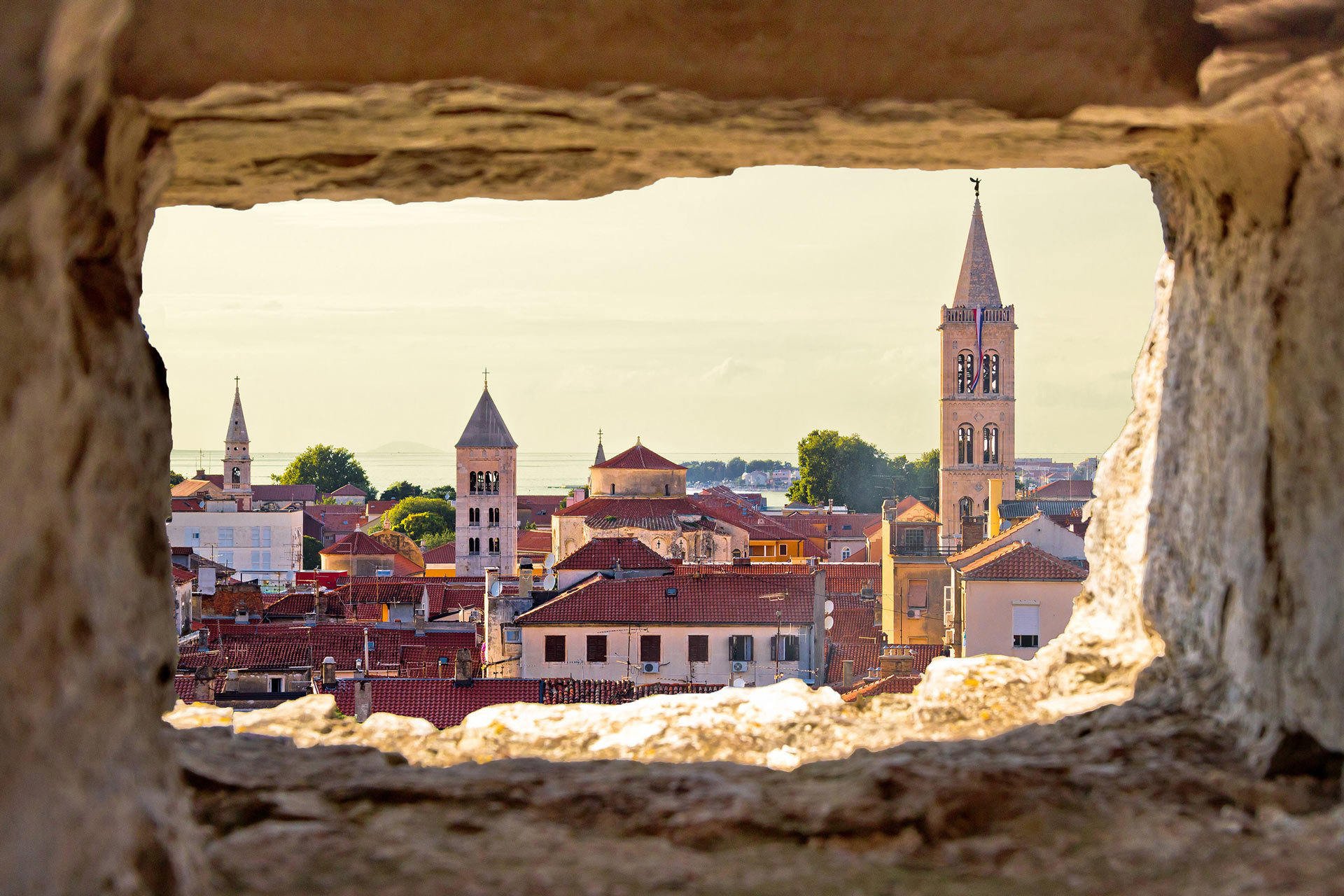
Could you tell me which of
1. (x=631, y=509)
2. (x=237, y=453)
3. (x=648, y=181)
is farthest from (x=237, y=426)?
(x=648, y=181)

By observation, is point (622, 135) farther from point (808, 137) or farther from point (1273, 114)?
point (1273, 114)

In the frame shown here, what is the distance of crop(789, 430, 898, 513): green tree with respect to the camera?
7988 cm

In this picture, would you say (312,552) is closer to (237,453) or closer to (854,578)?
(237,453)

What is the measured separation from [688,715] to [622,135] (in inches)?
70.3

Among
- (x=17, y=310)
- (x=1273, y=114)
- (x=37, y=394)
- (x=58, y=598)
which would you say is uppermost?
(x=1273, y=114)

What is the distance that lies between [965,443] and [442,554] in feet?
97.2

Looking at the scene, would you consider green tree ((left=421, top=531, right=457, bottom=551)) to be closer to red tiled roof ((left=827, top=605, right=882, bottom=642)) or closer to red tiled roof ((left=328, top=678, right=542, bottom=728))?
red tiled roof ((left=827, top=605, right=882, bottom=642))

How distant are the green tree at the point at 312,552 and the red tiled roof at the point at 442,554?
26.0 feet

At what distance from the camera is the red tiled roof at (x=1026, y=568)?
2027 cm

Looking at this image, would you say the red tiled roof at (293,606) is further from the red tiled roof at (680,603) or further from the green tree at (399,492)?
the green tree at (399,492)

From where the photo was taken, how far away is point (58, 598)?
1.75 m

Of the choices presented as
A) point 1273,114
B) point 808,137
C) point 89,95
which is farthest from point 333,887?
point 1273,114

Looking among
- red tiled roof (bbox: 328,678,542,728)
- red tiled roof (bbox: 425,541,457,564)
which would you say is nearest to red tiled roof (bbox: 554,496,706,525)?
red tiled roof (bbox: 425,541,457,564)

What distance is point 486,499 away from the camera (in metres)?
62.7
